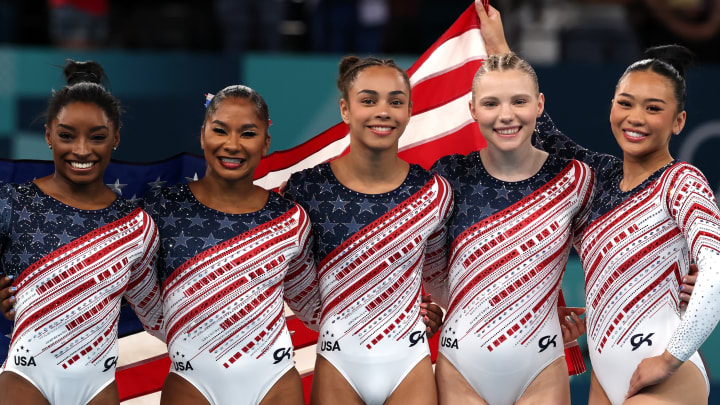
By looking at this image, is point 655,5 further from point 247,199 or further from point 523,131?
point 247,199

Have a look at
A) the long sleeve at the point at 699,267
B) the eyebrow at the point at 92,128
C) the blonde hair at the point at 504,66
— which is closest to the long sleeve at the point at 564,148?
the blonde hair at the point at 504,66

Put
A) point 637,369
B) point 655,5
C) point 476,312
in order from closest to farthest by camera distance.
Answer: point 637,369 → point 476,312 → point 655,5

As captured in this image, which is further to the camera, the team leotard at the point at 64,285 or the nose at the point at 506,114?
the nose at the point at 506,114

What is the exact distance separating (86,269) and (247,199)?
580 millimetres

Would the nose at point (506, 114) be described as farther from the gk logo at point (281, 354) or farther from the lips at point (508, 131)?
the gk logo at point (281, 354)

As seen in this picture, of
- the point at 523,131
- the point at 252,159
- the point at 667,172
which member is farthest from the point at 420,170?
the point at 667,172

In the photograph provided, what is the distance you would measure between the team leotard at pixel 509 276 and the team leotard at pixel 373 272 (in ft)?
0.38

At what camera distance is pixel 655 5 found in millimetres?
6367

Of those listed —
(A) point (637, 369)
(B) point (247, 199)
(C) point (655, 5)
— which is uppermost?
(C) point (655, 5)

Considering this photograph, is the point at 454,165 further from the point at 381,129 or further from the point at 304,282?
the point at 304,282

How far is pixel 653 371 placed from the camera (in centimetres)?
301

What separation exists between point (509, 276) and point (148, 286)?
4.05 feet

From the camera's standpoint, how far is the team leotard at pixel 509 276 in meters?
3.28

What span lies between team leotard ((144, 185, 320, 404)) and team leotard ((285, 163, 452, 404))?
0.49 ft
